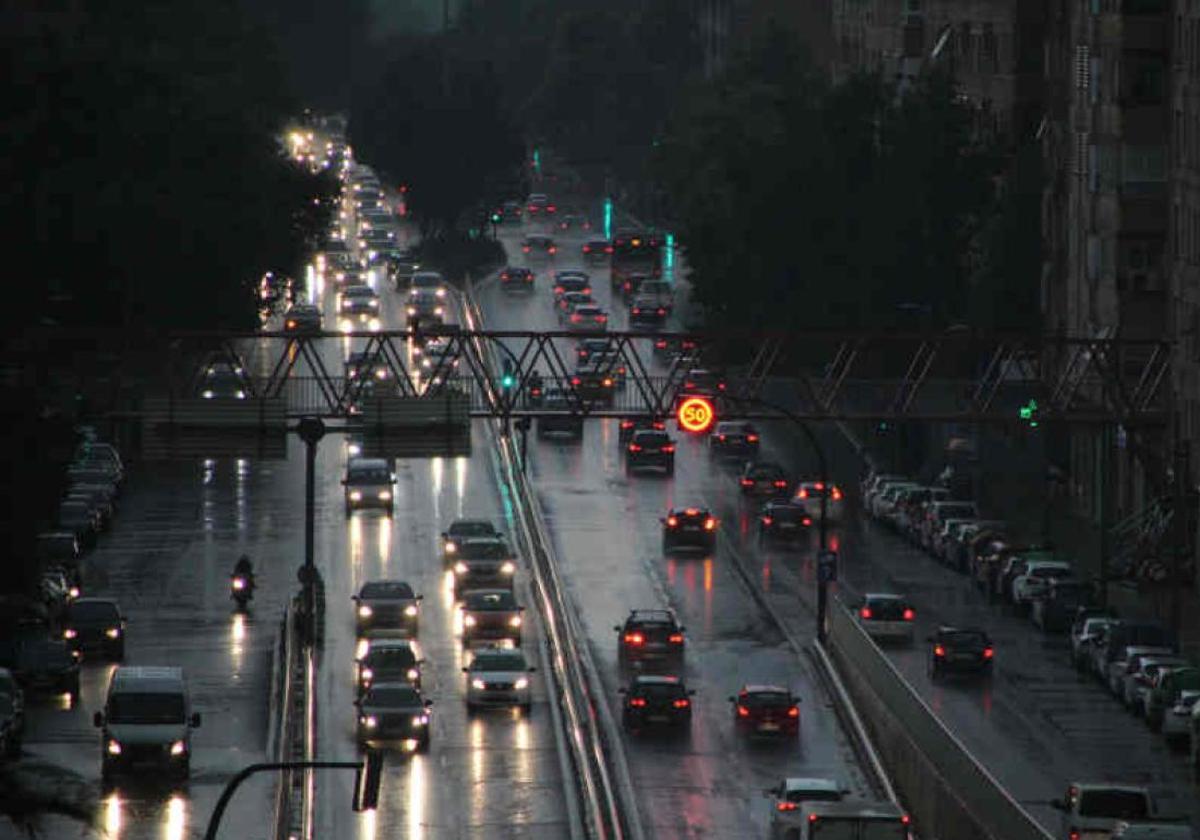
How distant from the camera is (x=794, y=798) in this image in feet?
189

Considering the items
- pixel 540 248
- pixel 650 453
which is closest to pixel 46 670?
pixel 650 453

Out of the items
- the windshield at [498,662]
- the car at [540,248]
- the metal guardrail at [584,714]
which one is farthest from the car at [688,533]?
the car at [540,248]

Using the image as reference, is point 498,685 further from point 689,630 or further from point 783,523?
point 783,523

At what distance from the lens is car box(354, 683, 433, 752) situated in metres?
68.4

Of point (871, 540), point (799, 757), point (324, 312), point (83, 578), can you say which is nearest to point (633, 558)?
point (871, 540)

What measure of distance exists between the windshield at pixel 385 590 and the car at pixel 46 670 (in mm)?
11278

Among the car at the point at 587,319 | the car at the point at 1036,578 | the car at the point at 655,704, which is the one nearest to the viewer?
the car at the point at 655,704

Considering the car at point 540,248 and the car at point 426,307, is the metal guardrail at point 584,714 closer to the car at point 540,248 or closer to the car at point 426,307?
the car at point 426,307

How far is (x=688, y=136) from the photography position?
170250 millimetres

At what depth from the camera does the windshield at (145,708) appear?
209 ft

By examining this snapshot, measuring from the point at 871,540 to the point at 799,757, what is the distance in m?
34.1

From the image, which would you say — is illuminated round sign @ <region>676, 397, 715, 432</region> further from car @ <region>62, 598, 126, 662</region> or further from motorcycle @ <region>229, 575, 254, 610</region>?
motorcycle @ <region>229, 575, 254, 610</region>

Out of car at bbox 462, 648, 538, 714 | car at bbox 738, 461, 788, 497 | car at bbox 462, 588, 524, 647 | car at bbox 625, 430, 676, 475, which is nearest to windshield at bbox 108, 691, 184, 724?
car at bbox 462, 648, 538, 714

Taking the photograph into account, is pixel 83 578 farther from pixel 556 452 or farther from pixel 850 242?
pixel 850 242
